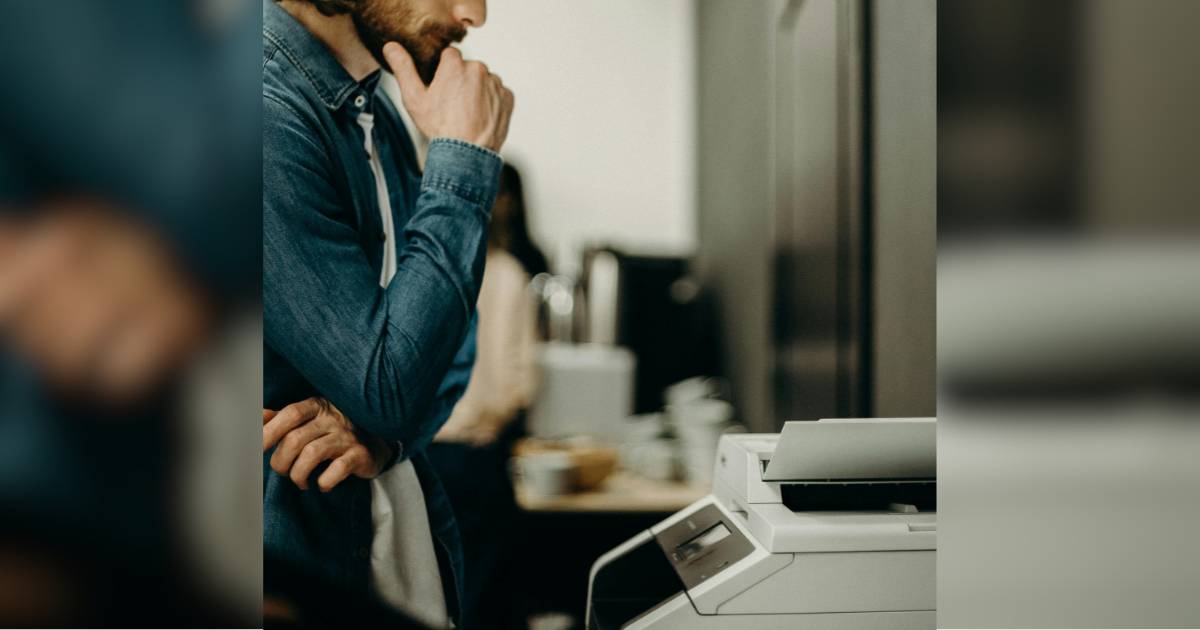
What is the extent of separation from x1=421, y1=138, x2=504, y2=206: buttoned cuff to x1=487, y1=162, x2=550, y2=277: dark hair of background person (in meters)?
0.08

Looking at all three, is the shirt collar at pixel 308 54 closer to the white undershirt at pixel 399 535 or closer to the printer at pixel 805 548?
the white undershirt at pixel 399 535

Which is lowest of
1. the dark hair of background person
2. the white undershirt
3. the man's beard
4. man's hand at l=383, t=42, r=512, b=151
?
the white undershirt

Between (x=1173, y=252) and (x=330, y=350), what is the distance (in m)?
1.28

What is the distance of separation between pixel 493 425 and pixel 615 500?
314 mm

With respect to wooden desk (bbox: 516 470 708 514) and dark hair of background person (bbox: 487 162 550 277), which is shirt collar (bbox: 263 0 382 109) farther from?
wooden desk (bbox: 516 470 708 514)

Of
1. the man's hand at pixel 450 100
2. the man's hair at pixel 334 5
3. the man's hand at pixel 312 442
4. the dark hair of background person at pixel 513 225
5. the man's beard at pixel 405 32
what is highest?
the man's hair at pixel 334 5

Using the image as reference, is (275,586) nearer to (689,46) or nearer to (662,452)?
(662,452)

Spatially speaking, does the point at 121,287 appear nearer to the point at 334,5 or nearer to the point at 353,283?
the point at 353,283

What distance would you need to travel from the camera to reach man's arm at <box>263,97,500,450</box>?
1.29 meters

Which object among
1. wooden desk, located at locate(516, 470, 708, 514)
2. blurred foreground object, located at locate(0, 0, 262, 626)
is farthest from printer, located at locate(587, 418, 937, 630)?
blurred foreground object, located at locate(0, 0, 262, 626)

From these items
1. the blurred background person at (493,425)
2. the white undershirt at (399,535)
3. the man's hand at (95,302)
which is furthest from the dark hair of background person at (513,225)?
the man's hand at (95,302)

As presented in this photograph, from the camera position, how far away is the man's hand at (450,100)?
1.38m

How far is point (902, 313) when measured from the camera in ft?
4.58

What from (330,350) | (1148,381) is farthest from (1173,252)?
(330,350)
